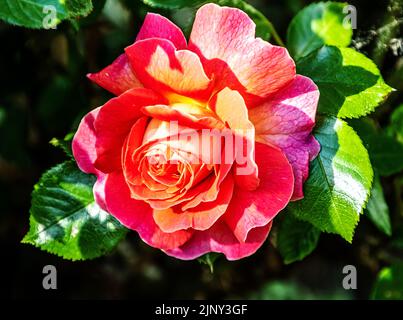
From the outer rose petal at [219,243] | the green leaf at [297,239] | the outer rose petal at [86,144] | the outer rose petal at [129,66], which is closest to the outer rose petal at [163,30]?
the outer rose petal at [129,66]

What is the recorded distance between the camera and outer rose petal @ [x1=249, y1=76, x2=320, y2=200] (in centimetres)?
77

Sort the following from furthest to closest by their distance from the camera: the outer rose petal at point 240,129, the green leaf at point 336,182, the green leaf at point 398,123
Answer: the green leaf at point 398,123 → the green leaf at point 336,182 → the outer rose petal at point 240,129

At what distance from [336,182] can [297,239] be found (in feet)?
0.87

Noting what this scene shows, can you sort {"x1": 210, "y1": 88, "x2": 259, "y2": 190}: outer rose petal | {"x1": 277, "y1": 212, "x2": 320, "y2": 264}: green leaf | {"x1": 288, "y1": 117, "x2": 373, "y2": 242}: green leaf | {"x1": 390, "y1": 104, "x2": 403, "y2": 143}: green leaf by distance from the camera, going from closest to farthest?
{"x1": 210, "y1": 88, "x2": 259, "y2": 190}: outer rose petal
{"x1": 288, "y1": 117, "x2": 373, "y2": 242}: green leaf
{"x1": 277, "y1": 212, "x2": 320, "y2": 264}: green leaf
{"x1": 390, "y1": 104, "x2": 403, "y2": 143}: green leaf

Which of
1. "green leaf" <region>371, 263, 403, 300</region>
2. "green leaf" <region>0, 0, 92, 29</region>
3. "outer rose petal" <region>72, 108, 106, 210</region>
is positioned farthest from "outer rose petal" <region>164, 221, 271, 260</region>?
"green leaf" <region>371, 263, 403, 300</region>

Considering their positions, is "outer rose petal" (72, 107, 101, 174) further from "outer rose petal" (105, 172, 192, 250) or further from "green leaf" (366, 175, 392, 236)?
"green leaf" (366, 175, 392, 236)

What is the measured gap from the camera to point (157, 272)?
5.39 ft

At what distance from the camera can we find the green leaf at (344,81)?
842mm

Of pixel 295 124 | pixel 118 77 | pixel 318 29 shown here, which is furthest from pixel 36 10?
pixel 318 29

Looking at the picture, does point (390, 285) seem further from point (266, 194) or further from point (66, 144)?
point (66, 144)

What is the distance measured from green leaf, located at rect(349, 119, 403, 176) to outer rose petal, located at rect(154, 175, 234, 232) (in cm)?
44

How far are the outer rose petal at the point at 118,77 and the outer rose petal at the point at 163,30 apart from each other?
0.04 m

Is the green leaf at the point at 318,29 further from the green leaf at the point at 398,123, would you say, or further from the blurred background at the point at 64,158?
the green leaf at the point at 398,123

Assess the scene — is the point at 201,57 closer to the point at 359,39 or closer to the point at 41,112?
the point at 359,39
